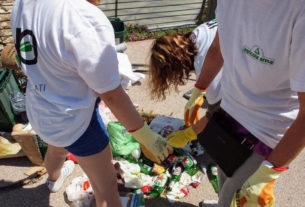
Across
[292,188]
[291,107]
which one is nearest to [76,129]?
[291,107]

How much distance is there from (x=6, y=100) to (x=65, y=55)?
1995mm

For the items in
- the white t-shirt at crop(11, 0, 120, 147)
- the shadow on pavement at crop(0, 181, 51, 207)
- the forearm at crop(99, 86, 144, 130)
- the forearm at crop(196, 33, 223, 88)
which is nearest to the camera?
the white t-shirt at crop(11, 0, 120, 147)

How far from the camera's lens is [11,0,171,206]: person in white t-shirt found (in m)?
1.21

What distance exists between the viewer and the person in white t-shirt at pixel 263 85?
1092mm

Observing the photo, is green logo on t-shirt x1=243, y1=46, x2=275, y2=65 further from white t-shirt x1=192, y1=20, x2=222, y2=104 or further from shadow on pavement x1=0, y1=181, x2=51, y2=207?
shadow on pavement x1=0, y1=181, x2=51, y2=207

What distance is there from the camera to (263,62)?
4.09ft

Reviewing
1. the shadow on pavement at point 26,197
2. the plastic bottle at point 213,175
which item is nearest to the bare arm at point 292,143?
the plastic bottle at point 213,175

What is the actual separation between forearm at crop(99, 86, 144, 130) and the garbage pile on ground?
3.28 feet

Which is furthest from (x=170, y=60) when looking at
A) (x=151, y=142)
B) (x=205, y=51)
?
(x=151, y=142)

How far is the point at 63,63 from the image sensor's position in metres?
1.27

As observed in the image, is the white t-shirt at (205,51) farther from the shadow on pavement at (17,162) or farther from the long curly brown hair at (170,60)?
the shadow on pavement at (17,162)

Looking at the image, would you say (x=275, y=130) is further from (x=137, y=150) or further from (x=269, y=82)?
(x=137, y=150)

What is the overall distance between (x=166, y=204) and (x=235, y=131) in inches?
45.5

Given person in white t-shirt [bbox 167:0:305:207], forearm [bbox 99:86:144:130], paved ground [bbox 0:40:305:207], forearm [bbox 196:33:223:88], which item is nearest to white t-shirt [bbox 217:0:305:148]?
person in white t-shirt [bbox 167:0:305:207]
